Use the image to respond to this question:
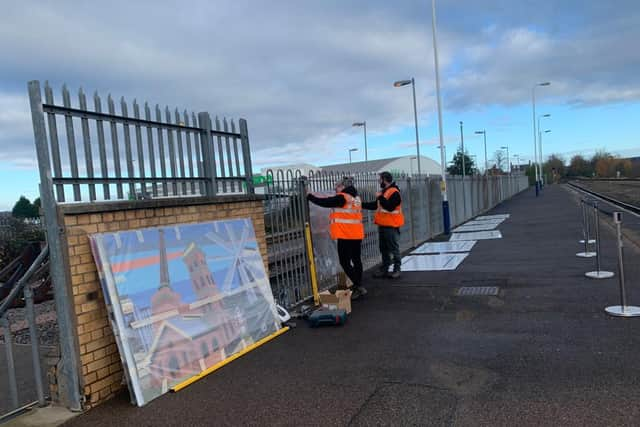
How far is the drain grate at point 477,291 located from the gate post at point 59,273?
5.34 m

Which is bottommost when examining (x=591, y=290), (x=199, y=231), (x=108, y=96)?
(x=591, y=290)

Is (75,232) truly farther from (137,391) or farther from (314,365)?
(314,365)

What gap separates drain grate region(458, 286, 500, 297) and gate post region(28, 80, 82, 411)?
210 inches

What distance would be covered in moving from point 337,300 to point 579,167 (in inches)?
5620

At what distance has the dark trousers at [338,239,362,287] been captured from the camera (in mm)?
7543

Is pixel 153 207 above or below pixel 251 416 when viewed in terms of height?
above

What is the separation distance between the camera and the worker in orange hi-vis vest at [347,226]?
7.42 m

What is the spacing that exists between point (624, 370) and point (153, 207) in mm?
4565

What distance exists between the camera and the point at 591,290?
7.18 metres

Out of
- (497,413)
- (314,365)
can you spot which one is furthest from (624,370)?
(314,365)

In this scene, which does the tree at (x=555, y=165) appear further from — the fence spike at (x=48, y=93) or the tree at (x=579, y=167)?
the fence spike at (x=48, y=93)

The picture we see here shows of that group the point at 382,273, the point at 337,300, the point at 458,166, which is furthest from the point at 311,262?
the point at 458,166

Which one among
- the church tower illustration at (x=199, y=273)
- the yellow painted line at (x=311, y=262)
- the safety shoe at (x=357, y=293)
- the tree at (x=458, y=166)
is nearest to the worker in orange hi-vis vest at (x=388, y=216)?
the yellow painted line at (x=311, y=262)

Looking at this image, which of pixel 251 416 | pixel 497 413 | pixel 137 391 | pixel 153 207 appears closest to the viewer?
pixel 497 413
